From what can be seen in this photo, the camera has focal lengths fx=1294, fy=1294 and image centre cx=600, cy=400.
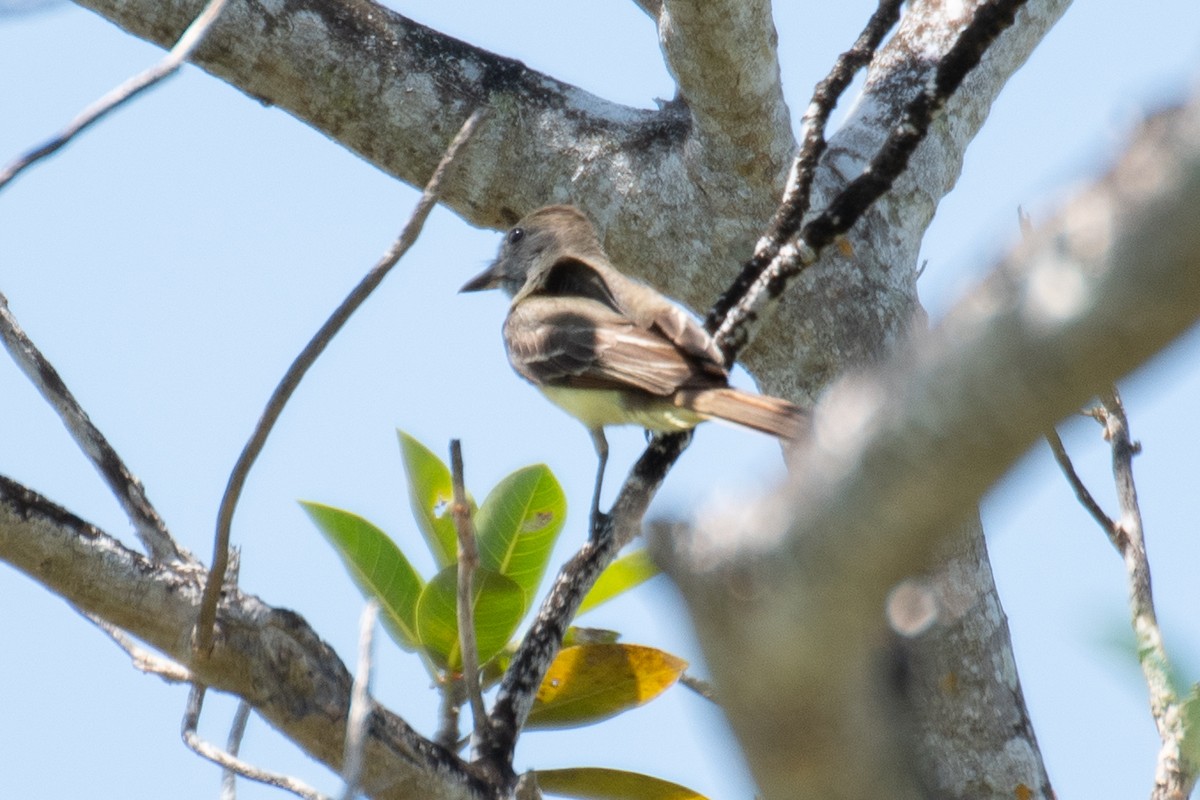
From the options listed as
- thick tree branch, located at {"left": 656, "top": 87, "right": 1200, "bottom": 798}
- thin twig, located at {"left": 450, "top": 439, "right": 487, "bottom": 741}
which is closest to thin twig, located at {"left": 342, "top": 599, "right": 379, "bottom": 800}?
thin twig, located at {"left": 450, "top": 439, "right": 487, "bottom": 741}

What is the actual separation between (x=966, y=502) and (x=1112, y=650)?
0.69 meters

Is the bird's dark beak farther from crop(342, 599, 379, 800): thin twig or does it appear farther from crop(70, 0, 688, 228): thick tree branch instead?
crop(342, 599, 379, 800): thin twig

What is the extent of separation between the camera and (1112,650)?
61.2 inches

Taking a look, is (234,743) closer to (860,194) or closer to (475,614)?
(475,614)

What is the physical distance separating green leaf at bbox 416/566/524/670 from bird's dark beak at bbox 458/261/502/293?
369 centimetres

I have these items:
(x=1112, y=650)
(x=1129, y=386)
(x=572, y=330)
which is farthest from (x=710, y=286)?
(x=1129, y=386)

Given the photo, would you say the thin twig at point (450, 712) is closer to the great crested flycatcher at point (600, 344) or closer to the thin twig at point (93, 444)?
the thin twig at point (93, 444)

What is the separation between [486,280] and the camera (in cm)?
741

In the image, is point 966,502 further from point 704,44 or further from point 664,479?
point 704,44

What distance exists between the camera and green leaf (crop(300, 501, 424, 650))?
3986 millimetres

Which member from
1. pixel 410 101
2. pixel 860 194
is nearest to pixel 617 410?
pixel 410 101

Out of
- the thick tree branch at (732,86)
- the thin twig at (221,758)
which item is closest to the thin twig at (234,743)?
the thin twig at (221,758)

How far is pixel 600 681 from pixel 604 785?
294 mm

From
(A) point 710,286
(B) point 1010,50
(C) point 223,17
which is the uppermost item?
(B) point 1010,50
